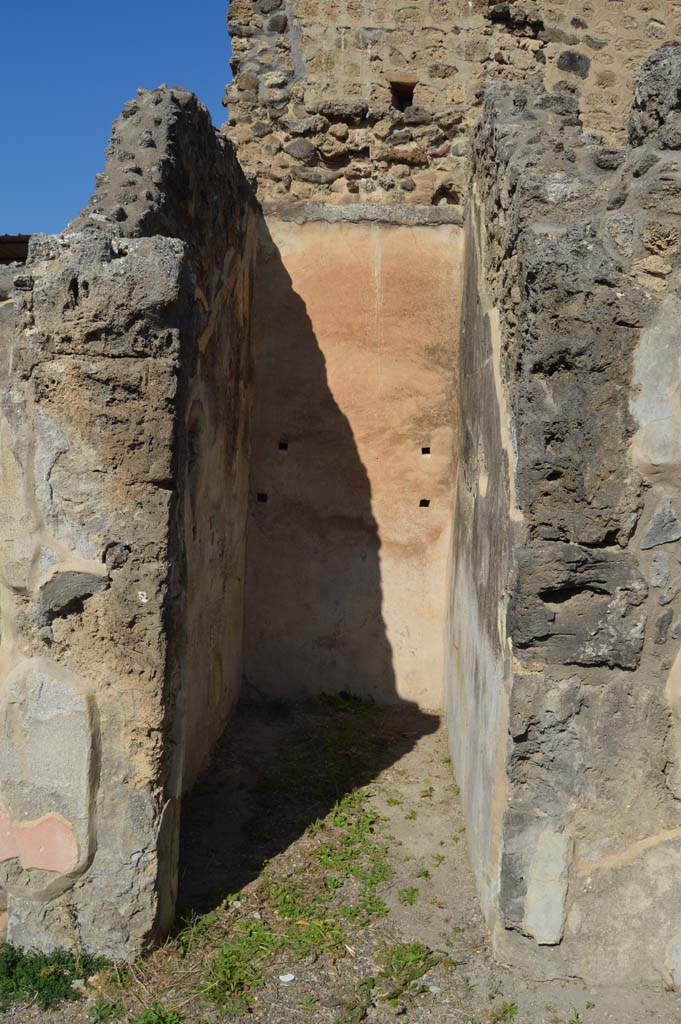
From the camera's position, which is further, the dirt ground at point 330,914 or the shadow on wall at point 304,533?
the shadow on wall at point 304,533

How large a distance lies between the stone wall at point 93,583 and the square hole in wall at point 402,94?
3.02 m

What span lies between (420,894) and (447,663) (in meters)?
1.89

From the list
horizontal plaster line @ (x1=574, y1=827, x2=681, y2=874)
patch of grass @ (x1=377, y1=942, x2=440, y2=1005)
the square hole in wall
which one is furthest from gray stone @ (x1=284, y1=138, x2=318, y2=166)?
patch of grass @ (x1=377, y1=942, x2=440, y2=1005)

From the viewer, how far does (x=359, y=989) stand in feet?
10.0

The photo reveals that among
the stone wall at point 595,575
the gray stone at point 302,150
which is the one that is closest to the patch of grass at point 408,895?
the stone wall at point 595,575

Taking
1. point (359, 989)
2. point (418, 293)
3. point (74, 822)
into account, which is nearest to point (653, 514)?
point (359, 989)

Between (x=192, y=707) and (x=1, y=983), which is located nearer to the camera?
(x=1, y=983)

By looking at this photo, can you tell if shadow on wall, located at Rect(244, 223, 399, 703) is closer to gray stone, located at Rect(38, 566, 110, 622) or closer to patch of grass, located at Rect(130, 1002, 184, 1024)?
gray stone, located at Rect(38, 566, 110, 622)

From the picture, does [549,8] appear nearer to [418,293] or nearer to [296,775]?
[418,293]

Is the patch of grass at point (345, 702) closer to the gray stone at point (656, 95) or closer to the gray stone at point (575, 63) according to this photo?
the gray stone at point (656, 95)

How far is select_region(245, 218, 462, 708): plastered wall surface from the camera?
18.3ft

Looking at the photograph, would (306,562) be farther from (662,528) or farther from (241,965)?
(662,528)

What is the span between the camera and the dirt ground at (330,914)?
2936 mm

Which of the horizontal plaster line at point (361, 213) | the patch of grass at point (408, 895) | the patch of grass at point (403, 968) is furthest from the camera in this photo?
the horizontal plaster line at point (361, 213)
